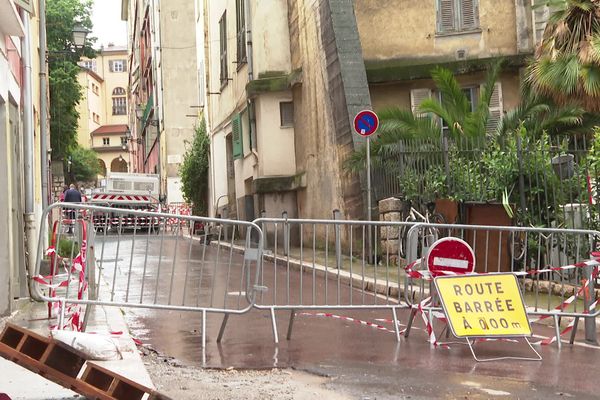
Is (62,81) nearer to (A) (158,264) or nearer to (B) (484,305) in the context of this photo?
(A) (158,264)

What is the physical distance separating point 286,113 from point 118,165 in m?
101

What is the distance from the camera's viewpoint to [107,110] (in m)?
128

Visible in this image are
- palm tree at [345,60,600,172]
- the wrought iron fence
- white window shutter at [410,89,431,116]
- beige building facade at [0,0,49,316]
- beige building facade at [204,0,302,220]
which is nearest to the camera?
beige building facade at [0,0,49,316]

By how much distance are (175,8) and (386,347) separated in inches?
→ 1626

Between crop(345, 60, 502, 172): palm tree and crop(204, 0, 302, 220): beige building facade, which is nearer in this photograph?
crop(345, 60, 502, 172): palm tree

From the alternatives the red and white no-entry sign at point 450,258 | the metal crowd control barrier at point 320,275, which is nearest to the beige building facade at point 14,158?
the metal crowd control barrier at point 320,275

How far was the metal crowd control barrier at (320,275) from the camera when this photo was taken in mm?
9133

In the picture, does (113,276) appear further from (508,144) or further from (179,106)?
(179,106)

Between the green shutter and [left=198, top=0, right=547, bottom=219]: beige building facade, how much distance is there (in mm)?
96

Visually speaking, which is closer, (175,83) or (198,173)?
(198,173)

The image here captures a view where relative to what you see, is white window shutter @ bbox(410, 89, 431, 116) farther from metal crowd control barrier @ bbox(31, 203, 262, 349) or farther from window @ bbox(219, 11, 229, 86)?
metal crowd control barrier @ bbox(31, 203, 262, 349)

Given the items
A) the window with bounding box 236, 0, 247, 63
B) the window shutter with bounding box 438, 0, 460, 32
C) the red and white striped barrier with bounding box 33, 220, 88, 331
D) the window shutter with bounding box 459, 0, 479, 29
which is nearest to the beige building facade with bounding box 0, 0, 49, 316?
the red and white striped barrier with bounding box 33, 220, 88, 331

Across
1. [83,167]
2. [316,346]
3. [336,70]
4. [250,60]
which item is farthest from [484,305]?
Result: [83,167]

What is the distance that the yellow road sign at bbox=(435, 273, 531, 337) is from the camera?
841 centimetres
